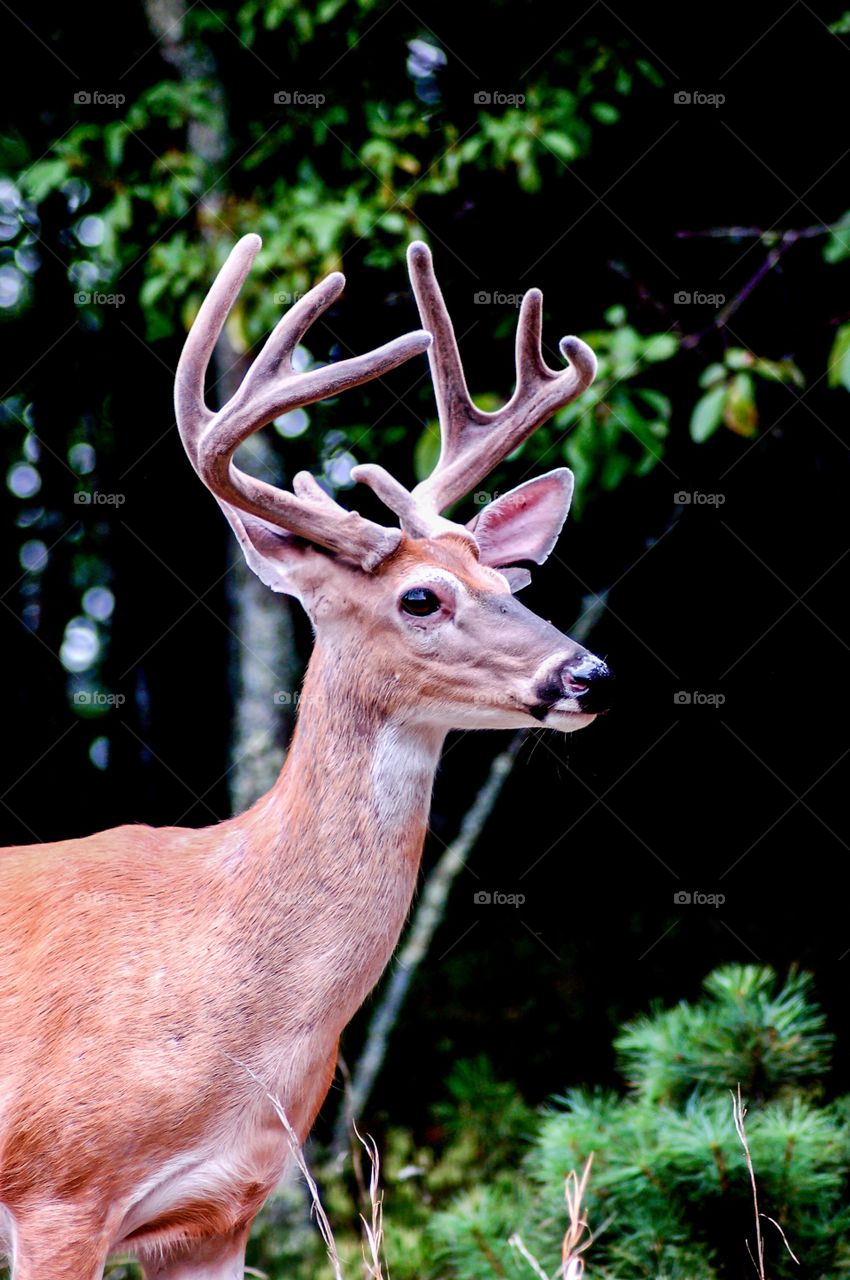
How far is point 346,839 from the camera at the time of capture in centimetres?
370

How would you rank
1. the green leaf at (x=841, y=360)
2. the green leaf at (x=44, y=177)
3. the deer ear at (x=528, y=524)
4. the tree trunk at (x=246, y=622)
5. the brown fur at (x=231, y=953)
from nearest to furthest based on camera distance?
1. the brown fur at (x=231, y=953)
2. the deer ear at (x=528, y=524)
3. the green leaf at (x=841, y=360)
4. the green leaf at (x=44, y=177)
5. the tree trunk at (x=246, y=622)

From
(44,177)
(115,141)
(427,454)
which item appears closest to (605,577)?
(427,454)

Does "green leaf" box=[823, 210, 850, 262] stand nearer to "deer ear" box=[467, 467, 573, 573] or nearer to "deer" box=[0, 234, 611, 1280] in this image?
"deer ear" box=[467, 467, 573, 573]

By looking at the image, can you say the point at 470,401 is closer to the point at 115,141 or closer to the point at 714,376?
the point at 714,376

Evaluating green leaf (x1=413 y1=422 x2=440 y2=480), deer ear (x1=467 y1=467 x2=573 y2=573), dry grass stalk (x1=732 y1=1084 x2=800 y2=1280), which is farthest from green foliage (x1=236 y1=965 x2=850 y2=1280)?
green leaf (x1=413 y1=422 x2=440 y2=480)

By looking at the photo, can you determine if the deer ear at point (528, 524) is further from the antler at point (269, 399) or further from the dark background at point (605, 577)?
the dark background at point (605, 577)

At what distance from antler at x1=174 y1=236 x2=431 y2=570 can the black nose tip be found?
59 centimetres

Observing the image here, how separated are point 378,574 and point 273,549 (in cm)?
28

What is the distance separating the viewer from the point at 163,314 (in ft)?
20.5

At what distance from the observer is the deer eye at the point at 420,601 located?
3754 mm

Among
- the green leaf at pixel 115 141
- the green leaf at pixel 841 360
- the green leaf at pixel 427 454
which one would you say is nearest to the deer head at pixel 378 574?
the green leaf at pixel 427 454

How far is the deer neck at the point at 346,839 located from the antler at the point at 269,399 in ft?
1.04

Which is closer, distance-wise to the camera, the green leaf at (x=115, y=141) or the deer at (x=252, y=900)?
the deer at (x=252, y=900)

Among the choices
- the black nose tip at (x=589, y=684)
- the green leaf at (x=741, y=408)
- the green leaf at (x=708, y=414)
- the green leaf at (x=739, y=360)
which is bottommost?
the black nose tip at (x=589, y=684)
